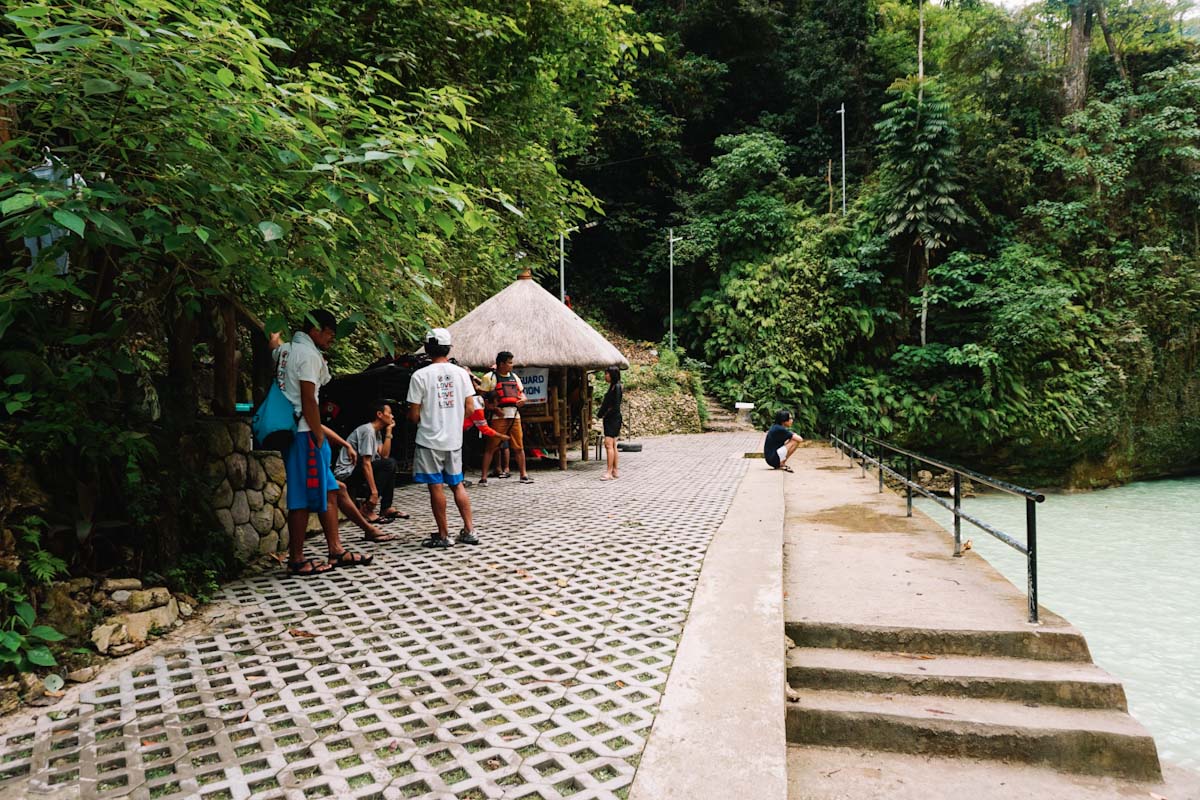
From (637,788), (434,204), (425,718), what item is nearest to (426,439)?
(434,204)

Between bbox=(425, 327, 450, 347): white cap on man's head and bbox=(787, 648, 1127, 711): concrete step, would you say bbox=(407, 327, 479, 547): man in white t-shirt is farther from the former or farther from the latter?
bbox=(787, 648, 1127, 711): concrete step

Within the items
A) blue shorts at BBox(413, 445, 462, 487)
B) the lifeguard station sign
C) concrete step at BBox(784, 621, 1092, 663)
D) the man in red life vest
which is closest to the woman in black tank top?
the man in red life vest

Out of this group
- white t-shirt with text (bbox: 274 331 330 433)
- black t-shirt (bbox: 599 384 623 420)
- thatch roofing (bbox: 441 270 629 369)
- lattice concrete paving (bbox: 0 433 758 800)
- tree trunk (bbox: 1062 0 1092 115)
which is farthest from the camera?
tree trunk (bbox: 1062 0 1092 115)

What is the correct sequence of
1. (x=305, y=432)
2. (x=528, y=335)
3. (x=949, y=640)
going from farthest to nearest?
(x=528, y=335)
(x=305, y=432)
(x=949, y=640)

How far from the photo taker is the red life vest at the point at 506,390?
8742 mm

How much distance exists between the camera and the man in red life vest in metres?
8.62

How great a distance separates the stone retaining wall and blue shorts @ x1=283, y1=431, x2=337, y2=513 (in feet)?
2.09

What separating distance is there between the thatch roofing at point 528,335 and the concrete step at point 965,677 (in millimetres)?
6969

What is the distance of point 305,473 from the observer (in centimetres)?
433

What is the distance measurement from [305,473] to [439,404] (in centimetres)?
114

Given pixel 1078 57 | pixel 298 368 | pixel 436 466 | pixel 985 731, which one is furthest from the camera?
Result: pixel 1078 57

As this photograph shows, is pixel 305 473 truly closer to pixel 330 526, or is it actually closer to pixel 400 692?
pixel 330 526

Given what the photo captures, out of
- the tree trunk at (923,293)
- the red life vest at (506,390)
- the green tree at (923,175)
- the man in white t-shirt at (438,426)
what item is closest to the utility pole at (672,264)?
the green tree at (923,175)

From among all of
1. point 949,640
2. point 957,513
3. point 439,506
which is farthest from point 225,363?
point 957,513
